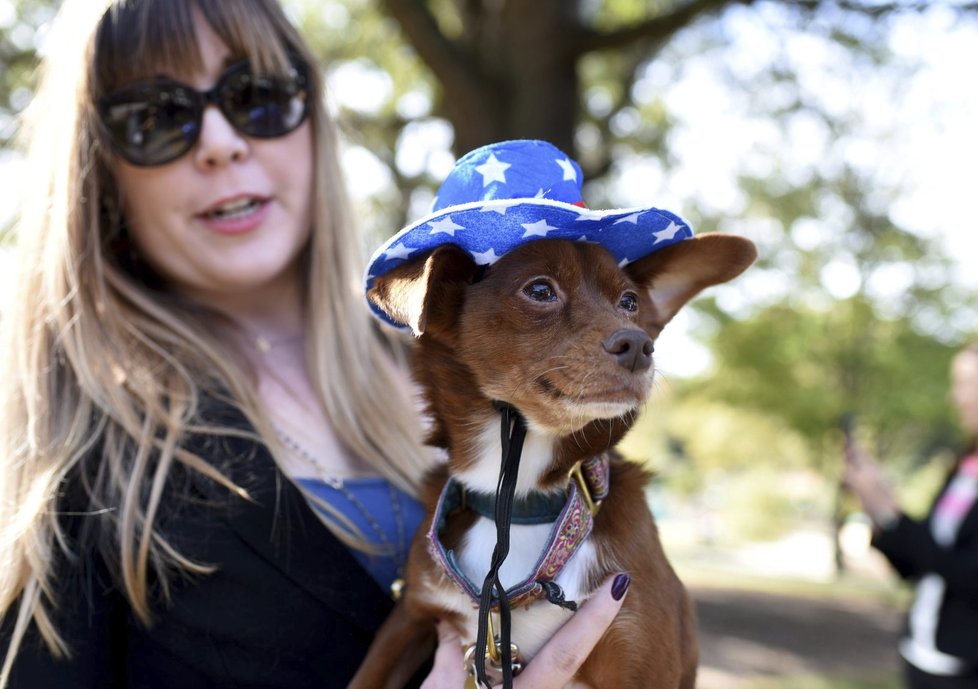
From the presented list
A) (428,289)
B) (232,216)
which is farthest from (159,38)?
(428,289)

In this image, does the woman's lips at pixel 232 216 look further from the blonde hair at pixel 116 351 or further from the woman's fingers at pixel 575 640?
the woman's fingers at pixel 575 640

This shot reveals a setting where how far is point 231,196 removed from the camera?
2.46 meters

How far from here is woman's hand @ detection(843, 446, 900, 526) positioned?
493 cm

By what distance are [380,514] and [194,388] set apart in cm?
59

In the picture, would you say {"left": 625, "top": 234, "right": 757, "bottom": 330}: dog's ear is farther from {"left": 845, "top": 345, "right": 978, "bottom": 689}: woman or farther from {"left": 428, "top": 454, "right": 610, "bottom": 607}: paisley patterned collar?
{"left": 845, "top": 345, "right": 978, "bottom": 689}: woman

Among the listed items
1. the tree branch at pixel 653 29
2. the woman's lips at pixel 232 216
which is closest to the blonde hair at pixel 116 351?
the woman's lips at pixel 232 216

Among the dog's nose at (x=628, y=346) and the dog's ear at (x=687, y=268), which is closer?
the dog's nose at (x=628, y=346)

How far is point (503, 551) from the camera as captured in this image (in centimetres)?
169

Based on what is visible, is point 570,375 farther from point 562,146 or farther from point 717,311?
point 717,311

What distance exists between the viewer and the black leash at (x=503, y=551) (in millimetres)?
1682

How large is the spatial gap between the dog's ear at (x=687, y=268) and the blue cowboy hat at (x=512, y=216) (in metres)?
0.08

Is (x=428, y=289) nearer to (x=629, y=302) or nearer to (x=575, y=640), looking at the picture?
(x=629, y=302)

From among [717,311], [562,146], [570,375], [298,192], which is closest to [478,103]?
[562,146]

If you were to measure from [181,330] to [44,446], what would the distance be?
48cm
